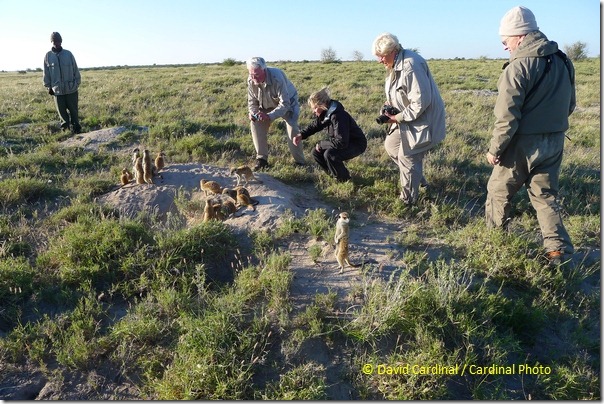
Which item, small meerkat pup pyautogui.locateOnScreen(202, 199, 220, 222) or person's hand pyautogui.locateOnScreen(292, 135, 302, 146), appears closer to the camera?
small meerkat pup pyautogui.locateOnScreen(202, 199, 220, 222)

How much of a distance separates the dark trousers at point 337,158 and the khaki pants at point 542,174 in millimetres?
2431

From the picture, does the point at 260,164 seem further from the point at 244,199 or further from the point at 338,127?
the point at 244,199

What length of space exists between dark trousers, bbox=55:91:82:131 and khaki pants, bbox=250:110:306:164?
560 centimetres

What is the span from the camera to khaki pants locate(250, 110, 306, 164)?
7.55m

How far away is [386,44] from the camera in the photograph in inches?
207

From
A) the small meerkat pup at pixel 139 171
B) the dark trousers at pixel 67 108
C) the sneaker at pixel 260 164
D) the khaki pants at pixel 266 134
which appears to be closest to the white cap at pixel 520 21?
the khaki pants at pixel 266 134

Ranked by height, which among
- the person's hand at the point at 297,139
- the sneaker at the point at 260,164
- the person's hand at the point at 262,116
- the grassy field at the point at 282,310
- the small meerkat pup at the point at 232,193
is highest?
the person's hand at the point at 262,116

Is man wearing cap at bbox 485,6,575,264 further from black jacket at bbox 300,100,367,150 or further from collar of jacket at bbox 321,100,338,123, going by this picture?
collar of jacket at bbox 321,100,338,123

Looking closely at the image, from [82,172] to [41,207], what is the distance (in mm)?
1666

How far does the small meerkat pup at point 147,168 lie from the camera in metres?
6.38

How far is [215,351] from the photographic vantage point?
332cm

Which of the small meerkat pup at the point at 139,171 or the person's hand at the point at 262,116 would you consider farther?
the person's hand at the point at 262,116

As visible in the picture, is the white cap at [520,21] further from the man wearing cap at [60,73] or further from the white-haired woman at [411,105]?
the man wearing cap at [60,73]

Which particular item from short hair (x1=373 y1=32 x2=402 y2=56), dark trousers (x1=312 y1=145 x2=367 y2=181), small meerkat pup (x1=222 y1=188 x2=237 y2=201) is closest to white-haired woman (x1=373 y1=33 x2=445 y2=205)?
short hair (x1=373 y1=32 x2=402 y2=56)
